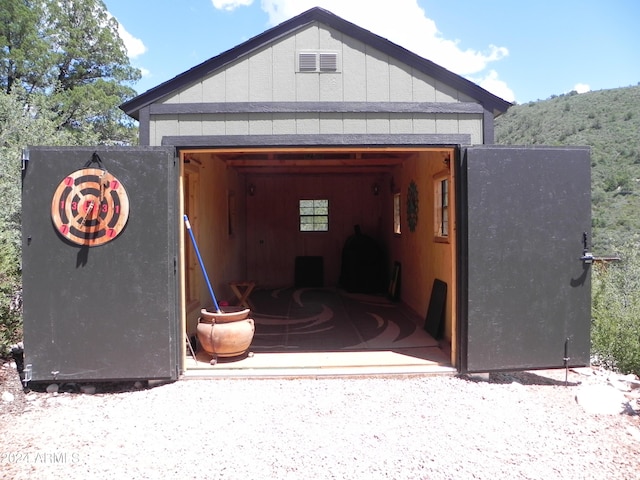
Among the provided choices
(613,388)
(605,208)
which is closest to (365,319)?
(613,388)

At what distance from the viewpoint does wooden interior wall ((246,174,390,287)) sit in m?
9.85

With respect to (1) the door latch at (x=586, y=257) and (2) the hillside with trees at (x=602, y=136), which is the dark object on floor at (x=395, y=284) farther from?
(2) the hillside with trees at (x=602, y=136)

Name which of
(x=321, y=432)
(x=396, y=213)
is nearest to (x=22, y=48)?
(x=396, y=213)

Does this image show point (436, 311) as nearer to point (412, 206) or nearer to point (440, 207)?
point (440, 207)

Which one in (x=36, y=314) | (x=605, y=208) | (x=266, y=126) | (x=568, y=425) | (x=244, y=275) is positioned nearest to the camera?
(x=568, y=425)

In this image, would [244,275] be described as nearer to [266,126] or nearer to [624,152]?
[266,126]

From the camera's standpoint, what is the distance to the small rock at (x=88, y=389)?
405 cm

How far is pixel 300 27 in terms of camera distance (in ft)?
14.2

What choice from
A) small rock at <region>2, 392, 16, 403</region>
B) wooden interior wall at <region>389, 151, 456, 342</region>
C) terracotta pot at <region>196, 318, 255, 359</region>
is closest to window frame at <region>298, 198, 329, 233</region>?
wooden interior wall at <region>389, 151, 456, 342</region>

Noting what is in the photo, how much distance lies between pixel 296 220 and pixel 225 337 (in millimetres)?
5674

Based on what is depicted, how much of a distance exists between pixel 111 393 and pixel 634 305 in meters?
5.81

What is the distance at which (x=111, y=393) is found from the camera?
404 cm

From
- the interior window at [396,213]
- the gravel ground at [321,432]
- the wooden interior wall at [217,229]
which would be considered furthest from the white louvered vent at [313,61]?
the interior window at [396,213]

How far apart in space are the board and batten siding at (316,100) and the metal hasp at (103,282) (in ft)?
1.72
